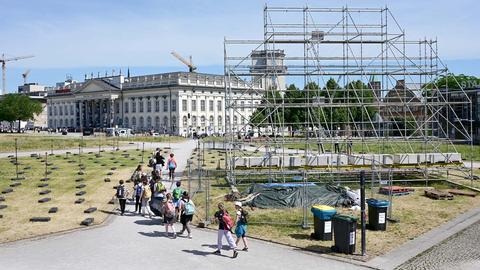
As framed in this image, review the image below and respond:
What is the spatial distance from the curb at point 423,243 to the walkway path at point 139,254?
2.97ft

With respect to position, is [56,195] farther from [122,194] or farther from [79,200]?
[122,194]

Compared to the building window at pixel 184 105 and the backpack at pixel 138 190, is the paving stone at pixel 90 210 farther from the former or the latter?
the building window at pixel 184 105

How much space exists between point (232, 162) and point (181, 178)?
3.76 metres

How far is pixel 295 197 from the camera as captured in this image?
19.8 m

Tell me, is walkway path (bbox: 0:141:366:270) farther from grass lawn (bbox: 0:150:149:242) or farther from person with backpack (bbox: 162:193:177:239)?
grass lawn (bbox: 0:150:149:242)

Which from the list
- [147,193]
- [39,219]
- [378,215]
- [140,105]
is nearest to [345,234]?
[378,215]

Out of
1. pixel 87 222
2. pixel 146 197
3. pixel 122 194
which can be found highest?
pixel 122 194

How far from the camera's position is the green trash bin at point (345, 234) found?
13445 millimetres

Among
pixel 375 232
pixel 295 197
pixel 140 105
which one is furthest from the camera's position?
pixel 140 105

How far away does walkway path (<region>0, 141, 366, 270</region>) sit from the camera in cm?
1242

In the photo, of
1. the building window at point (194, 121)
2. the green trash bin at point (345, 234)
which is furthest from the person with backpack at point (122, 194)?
the building window at point (194, 121)

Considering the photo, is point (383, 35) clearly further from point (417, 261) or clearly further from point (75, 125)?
point (75, 125)

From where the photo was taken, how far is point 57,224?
16.6 meters

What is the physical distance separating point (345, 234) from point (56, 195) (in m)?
14.1
